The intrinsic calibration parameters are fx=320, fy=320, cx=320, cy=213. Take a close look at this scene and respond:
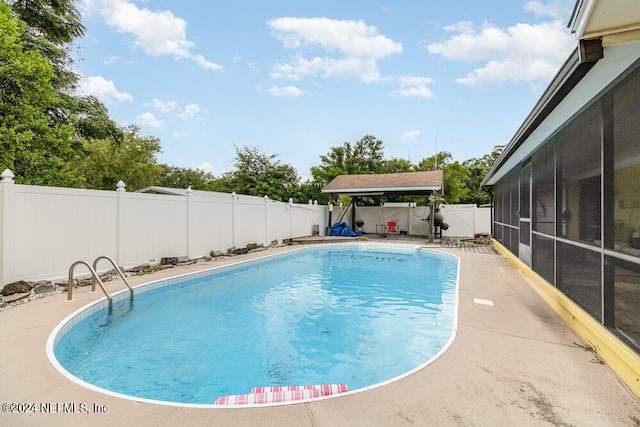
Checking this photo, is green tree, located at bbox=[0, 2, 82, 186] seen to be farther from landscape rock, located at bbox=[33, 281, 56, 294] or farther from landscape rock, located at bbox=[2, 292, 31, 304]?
landscape rock, located at bbox=[2, 292, 31, 304]

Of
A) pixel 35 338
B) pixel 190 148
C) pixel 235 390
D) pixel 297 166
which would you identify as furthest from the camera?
pixel 297 166

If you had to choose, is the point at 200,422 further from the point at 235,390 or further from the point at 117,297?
the point at 117,297

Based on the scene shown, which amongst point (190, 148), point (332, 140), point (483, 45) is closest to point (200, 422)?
point (483, 45)

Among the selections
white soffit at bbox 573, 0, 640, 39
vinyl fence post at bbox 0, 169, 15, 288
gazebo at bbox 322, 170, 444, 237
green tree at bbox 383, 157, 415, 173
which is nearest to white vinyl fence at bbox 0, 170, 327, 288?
vinyl fence post at bbox 0, 169, 15, 288

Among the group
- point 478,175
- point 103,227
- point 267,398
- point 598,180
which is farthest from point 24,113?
point 478,175

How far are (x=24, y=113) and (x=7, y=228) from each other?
3721mm

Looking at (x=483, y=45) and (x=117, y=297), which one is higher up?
(x=483, y=45)

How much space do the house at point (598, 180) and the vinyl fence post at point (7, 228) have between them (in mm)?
7553

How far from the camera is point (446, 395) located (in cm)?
244

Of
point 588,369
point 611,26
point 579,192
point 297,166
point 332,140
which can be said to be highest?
point 332,140

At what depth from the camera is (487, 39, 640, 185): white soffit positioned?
2.50m

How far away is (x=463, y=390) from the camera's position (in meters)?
2.52

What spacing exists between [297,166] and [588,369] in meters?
25.9

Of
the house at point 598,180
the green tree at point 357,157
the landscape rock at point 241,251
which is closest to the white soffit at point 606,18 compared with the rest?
the house at point 598,180
